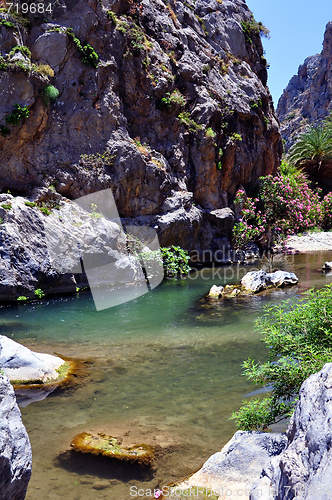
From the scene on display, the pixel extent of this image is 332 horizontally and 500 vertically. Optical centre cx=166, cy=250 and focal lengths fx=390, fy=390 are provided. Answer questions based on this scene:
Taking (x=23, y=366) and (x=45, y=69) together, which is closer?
(x=23, y=366)

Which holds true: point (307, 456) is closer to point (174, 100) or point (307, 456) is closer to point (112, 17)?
point (174, 100)

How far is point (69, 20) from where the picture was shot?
18578 mm

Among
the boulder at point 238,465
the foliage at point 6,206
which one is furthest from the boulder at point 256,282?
the boulder at point 238,465

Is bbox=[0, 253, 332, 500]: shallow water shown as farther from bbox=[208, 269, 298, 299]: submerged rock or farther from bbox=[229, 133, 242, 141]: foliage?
bbox=[229, 133, 242, 141]: foliage

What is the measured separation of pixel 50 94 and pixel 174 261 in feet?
30.8

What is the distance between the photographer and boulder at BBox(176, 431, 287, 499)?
143 inches

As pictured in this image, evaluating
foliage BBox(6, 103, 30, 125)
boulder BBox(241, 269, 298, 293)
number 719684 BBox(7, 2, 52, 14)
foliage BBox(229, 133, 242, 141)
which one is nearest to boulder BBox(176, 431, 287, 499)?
boulder BBox(241, 269, 298, 293)

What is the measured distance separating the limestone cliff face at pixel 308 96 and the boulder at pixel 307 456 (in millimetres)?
68485

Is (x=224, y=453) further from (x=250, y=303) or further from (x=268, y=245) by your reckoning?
(x=268, y=245)

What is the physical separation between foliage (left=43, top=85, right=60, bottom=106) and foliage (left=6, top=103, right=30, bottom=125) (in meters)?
1.42

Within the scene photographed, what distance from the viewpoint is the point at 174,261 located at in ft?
62.0

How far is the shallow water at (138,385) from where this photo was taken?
4.33 m

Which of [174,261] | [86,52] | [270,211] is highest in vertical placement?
[86,52]

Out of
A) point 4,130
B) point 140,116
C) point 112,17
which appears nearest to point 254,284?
point 4,130
